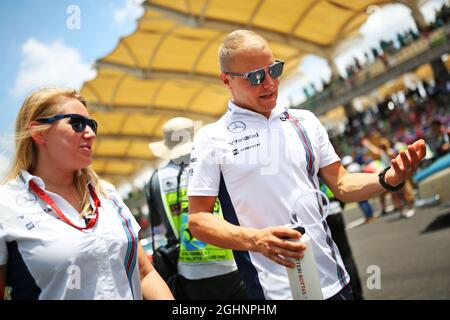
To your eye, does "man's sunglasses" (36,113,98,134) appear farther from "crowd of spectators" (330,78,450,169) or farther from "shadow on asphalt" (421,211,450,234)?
"crowd of spectators" (330,78,450,169)

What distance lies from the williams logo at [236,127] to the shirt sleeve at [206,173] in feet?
0.38

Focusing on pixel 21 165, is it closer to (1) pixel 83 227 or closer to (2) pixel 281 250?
(1) pixel 83 227

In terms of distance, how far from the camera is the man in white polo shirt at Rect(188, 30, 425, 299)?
1915 millimetres

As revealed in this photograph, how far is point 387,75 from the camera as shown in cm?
2122

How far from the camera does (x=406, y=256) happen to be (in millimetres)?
5938

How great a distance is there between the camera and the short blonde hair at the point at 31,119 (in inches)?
67.0

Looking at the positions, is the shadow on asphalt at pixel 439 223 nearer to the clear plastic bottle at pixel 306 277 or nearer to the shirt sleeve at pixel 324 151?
the shirt sleeve at pixel 324 151

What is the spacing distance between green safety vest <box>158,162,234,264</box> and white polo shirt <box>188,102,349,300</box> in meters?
1.17

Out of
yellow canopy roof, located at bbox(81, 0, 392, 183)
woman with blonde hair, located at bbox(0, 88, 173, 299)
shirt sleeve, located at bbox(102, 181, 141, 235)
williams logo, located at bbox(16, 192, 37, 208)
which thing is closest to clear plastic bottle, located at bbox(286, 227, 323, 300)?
woman with blonde hair, located at bbox(0, 88, 173, 299)

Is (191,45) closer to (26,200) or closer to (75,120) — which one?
(75,120)

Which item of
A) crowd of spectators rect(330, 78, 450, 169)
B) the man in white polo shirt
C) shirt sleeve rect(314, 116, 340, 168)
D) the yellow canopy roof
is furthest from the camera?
the yellow canopy roof

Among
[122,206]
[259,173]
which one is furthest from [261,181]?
[122,206]
